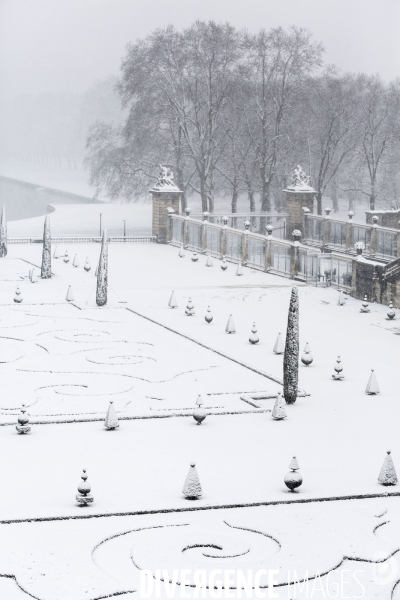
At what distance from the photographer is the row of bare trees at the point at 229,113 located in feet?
240

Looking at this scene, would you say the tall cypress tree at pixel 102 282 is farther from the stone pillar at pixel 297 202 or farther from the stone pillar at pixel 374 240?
Result: the stone pillar at pixel 297 202

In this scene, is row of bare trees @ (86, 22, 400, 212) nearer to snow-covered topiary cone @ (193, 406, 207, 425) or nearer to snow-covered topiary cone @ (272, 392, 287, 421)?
snow-covered topiary cone @ (272, 392, 287, 421)

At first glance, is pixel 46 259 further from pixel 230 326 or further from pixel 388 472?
pixel 388 472

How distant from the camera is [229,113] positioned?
75375 millimetres

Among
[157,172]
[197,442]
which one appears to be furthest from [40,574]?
[157,172]

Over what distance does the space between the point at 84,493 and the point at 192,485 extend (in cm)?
187

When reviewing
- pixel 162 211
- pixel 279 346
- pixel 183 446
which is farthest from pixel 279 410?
pixel 162 211

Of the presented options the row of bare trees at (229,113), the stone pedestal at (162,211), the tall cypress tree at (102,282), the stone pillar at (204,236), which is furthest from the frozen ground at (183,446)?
the row of bare trees at (229,113)

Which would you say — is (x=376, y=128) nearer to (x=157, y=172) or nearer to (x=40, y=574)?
(x=157, y=172)

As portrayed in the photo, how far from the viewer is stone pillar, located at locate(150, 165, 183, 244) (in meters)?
64.4

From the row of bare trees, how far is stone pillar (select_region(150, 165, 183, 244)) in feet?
27.3

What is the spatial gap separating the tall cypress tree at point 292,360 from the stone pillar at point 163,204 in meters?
37.7

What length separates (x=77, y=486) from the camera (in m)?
18.8

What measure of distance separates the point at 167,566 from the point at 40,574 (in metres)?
1.85
